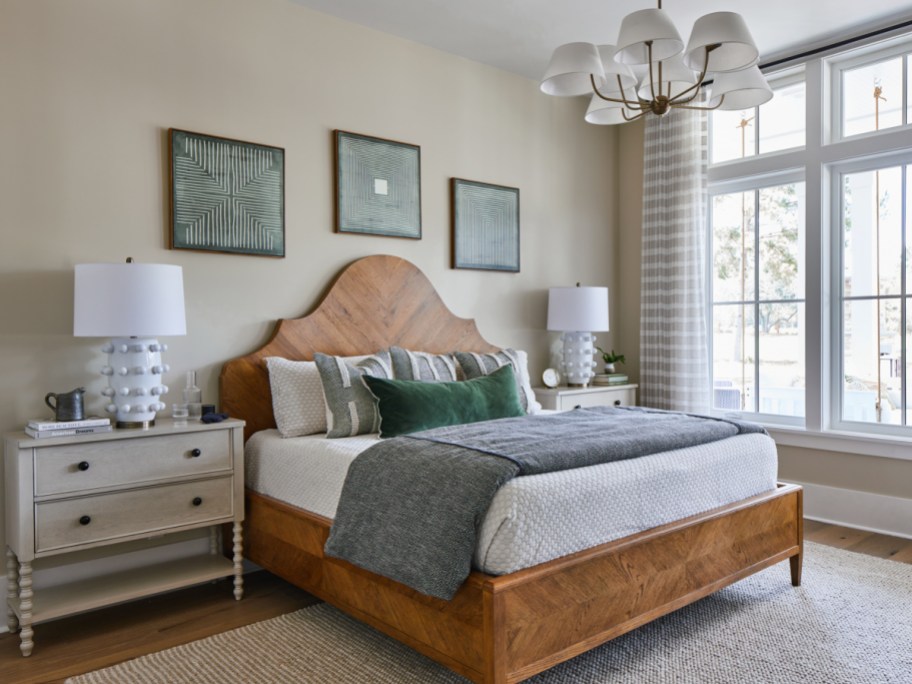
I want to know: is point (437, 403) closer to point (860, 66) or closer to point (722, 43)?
point (722, 43)

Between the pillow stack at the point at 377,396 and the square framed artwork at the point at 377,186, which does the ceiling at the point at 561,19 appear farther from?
the pillow stack at the point at 377,396

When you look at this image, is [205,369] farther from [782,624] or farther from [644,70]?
[644,70]

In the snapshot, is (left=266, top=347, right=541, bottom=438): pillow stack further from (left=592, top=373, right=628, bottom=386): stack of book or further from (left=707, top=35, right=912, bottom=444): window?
(left=707, top=35, right=912, bottom=444): window

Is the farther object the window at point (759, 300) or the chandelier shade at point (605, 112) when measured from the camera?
the window at point (759, 300)

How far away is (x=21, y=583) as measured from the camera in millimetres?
2379

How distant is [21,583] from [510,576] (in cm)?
171

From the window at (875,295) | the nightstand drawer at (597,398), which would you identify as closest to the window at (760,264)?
the window at (875,295)

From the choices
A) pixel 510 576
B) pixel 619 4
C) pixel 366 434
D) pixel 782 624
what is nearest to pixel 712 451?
pixel 782 624

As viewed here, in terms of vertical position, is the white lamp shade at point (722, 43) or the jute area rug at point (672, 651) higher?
the white lamp shade at point (722, 43)

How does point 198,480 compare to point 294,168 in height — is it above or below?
below

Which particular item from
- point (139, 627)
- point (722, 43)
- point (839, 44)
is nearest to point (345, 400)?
point (139, 627)

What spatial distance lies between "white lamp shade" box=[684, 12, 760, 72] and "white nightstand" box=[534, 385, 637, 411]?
6.80ft

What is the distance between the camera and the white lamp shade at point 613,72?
270cm

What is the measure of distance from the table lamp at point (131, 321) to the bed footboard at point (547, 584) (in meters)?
0.64
